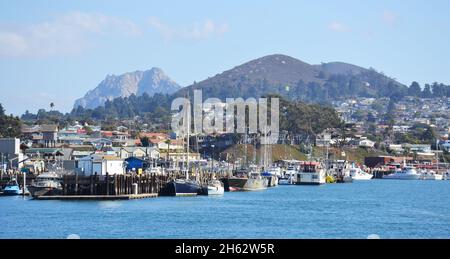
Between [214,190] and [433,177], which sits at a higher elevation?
[433,177]

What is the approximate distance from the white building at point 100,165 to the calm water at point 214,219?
19.5 ft

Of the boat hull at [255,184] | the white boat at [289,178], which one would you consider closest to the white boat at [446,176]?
the white boat at [289,178]

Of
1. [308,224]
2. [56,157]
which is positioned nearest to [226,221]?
[308,224]

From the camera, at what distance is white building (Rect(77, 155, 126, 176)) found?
60.9 meters

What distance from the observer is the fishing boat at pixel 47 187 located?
5694 centimetres

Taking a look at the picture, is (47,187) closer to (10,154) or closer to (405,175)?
(10,154)

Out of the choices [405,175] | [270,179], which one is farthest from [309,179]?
[405,175]

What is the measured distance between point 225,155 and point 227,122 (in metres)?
13.7

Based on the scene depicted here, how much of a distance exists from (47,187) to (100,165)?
449 cm

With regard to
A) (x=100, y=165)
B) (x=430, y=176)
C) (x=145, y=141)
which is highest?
(x=145, y=141)

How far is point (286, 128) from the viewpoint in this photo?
15762 cm

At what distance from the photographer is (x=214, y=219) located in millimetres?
41000

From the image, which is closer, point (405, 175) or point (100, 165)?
point (100, 165)

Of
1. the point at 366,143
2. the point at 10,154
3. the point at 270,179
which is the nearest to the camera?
the point at 10,154
